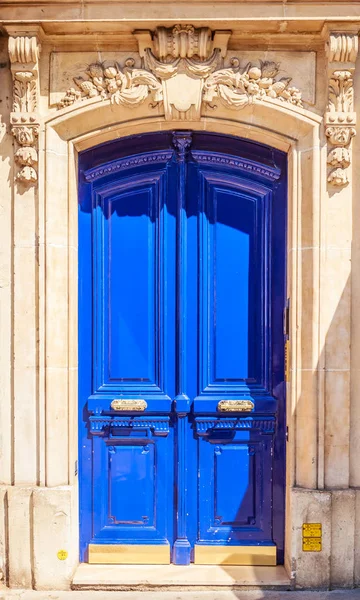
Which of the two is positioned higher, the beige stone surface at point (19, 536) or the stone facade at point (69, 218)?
the stone facade at point (69, 218)

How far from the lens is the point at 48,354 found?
15.2 ft

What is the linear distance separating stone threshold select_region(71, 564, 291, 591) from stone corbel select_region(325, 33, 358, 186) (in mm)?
2755

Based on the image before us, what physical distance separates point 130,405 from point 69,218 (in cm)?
139

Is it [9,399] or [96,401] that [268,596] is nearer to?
[96,401]

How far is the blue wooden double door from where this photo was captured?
4867mm

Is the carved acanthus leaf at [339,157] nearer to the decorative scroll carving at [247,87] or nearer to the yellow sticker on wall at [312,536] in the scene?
the decorative scroll carving at [247,87]

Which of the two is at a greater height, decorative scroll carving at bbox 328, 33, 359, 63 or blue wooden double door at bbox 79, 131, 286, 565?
decorative scroll carving at bbox 328, 33, 359, 63

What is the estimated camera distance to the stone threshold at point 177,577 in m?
4.61

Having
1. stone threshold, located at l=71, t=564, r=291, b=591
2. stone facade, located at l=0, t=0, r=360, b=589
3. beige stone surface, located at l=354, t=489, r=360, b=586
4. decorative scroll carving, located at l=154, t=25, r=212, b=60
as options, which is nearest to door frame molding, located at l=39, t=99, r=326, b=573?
stone facade, located at l=0, t=0, r=360, b=589

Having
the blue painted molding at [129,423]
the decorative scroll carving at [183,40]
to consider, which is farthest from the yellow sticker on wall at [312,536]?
the decorative scroll carving at [183,40]

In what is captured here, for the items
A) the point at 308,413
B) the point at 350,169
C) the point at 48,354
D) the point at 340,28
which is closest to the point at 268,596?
the point at 308,413

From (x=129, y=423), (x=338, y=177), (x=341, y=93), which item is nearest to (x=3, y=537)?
(x=129, y=423)

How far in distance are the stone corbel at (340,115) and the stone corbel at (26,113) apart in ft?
6.46

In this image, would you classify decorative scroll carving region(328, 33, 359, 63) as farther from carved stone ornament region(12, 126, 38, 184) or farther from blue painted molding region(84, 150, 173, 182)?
carved stone ornament region(12, 126, 38, 184)
